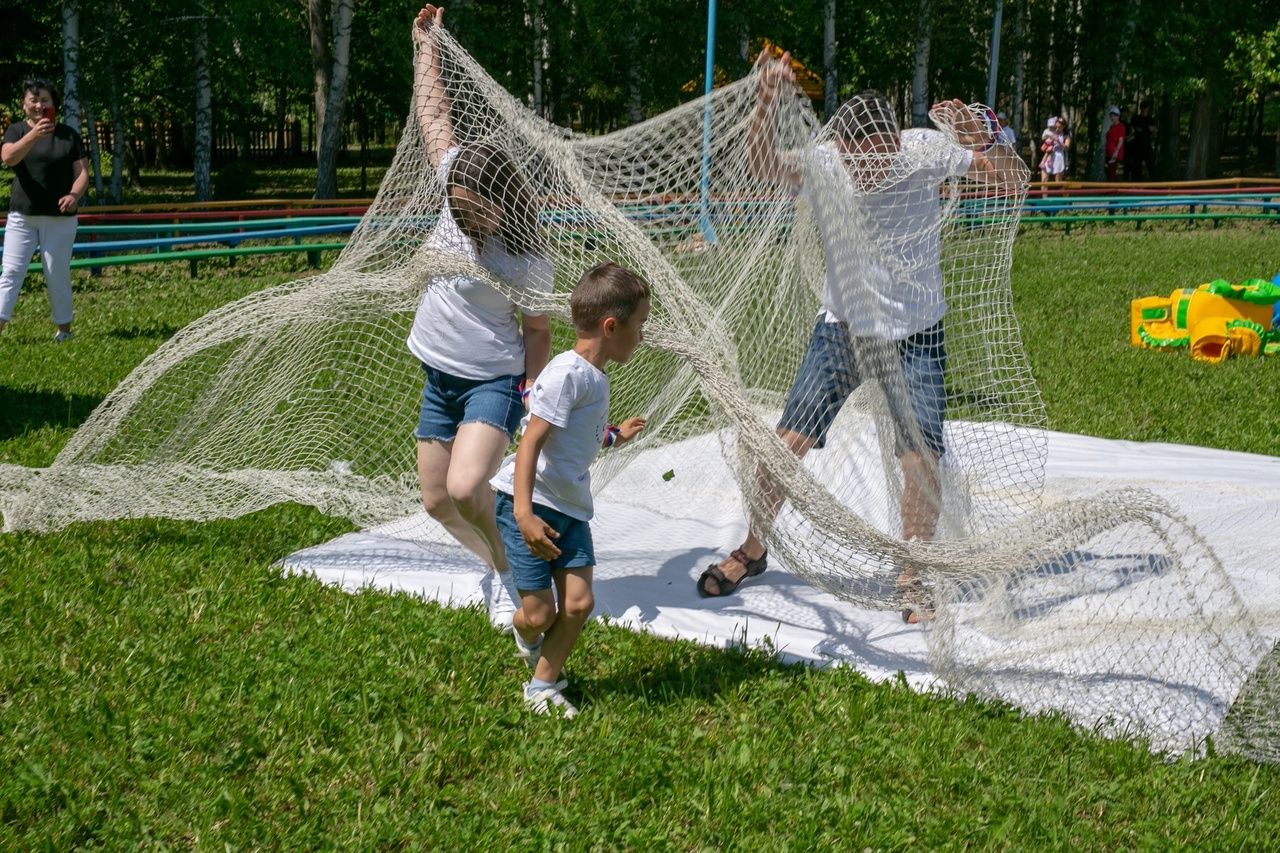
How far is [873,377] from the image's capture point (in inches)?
180

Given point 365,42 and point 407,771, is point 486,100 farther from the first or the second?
point 365,42

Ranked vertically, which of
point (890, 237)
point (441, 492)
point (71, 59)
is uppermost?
point (71, 59)

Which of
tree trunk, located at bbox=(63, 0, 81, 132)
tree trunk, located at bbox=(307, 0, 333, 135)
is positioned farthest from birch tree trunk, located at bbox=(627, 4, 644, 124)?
tree trunk, located at bbox=(63, 0, 81, 132)

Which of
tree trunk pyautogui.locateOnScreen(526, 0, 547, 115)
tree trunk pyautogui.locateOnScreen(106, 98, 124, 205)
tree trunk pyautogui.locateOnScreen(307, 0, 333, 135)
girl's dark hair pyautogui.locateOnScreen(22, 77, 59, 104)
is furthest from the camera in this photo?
tree trunk pyautogui.locateOnScreen(526, 0, 547, 115)

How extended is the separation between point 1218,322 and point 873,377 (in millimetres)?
5812

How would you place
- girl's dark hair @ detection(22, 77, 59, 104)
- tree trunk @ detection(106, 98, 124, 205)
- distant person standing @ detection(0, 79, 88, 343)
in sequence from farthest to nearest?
tree trunk @ detection(106, 98, 124, 205)
distant person standing @ detection(0, 79, 88, 343)
girl's dark hair @ detection(22, 77, 59, 104)

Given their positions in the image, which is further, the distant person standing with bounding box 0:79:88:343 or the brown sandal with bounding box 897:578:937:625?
the distant person standing with bounding box 0:79:88:343

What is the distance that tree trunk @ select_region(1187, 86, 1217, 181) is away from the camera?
1266 inches

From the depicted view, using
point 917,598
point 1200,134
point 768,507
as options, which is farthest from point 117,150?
point 1200,134

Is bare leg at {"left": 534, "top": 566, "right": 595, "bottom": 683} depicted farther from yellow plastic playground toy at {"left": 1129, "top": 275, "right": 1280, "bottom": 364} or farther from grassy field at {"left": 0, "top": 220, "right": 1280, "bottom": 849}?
yellow plastic playground toy at {"left": 1129, "top": 275, "right": 1280, "bottom": 364}

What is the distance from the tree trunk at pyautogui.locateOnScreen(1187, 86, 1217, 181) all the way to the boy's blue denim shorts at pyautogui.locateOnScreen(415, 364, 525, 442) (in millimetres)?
31723

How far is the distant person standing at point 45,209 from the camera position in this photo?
849 centimetres

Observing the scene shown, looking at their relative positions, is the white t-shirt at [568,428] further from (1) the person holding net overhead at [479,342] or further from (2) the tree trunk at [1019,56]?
(2) the tree trunk at [1019,56]

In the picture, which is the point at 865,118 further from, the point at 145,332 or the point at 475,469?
the point at 145,332
